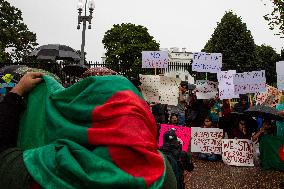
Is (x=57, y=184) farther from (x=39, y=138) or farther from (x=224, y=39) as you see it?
(x=224, y=39)

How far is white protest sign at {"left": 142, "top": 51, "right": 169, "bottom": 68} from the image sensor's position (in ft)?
31.6

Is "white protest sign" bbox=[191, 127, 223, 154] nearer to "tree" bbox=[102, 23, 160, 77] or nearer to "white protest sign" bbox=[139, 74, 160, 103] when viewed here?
"white protest sign" bbox=[139, 74, 160, 103]

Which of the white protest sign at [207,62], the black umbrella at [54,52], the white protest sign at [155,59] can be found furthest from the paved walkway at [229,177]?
the black umbrella at [54,52]

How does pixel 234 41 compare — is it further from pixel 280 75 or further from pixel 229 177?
pixel 229 177

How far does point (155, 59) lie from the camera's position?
9.73 meters

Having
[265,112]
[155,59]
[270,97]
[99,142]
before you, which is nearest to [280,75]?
[265,112]

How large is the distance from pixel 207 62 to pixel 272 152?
268cm

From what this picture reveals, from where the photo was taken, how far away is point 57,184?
1.12 meters

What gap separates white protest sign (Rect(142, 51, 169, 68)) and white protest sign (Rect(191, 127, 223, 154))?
5.96 ft

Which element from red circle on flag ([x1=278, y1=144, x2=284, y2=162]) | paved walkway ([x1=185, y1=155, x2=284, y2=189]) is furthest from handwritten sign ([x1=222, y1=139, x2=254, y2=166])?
red circle on flag ([x1=278, y1=144, x2=284, y2=162])

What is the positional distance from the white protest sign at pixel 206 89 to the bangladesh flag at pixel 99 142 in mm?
8301

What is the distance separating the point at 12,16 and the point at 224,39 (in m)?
23.9

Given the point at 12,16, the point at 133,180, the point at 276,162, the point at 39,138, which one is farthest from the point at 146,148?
the point at 12,16

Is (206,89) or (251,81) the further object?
(206,89)
